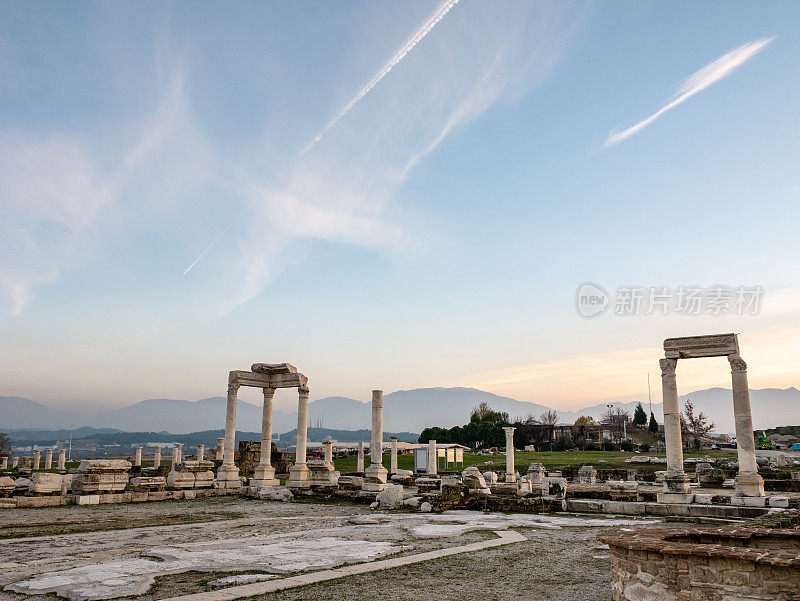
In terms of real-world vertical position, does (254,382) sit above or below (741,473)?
above

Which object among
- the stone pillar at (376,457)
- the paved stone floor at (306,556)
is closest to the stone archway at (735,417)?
the paved stone floor at (306,556)

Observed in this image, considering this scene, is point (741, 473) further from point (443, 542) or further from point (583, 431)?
point (583, 431)

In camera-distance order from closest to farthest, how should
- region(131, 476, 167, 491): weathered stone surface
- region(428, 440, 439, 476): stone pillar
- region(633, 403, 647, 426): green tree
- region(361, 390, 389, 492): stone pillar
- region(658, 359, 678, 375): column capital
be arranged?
1. region(658, 359, 678, 375): column capital
2. region(131, 476, 167, 491): weathered stone surface
3. region(361, 390, 389, 492): stone pillar
4. region(428, 440, 439, 476): stone pillar
5. region(633, 403, 647, 426): green tree

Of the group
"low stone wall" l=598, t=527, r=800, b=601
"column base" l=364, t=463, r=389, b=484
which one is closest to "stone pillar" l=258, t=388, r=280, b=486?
"column base" l=364, t=463, r=389, b=484

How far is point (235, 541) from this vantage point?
11.9 meters

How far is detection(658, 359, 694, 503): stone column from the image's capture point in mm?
18812

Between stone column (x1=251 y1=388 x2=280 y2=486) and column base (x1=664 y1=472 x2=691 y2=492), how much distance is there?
53.2 feet

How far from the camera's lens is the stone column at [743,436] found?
59.9ft

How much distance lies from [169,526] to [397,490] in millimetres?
7364

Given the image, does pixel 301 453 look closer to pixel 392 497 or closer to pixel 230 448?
pixel 230 448

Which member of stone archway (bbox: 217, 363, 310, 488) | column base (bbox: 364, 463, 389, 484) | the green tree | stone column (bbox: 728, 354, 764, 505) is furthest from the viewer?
the green tree

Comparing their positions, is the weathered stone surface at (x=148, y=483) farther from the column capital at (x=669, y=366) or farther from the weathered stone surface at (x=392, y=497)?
the column capital at (x=669, y=366)

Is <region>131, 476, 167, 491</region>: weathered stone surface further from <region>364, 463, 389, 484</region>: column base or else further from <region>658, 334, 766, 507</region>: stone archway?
<region>658, 334, 766, 507</region>: stone archway

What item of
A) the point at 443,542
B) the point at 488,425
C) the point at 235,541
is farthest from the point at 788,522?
the point at 488,425
